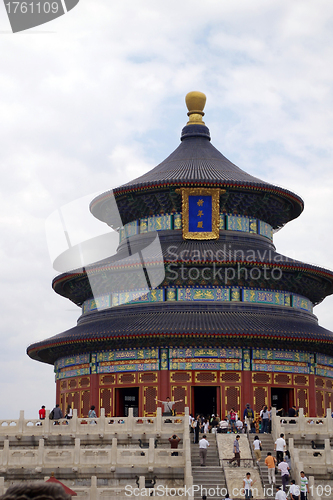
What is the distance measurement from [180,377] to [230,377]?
2.74 m

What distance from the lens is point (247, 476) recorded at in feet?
72.7

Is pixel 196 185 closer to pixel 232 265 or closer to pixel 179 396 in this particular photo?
pixel 232 265

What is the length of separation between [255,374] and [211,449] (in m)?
14.4

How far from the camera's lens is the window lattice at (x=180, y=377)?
4025 cm

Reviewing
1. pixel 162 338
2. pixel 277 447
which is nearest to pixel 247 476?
pixel 277 447

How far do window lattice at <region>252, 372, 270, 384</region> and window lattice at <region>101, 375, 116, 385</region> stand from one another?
7859 millimetres

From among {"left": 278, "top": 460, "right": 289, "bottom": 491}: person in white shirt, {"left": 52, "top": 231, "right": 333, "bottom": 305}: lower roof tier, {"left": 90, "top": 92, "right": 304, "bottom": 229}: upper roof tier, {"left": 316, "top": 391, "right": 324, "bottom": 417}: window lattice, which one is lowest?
{"left": 278, "top": 460, "right": 289, "bottom": 491}: person in white shirt

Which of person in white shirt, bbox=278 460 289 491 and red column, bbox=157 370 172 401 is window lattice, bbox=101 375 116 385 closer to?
red column, bbox=157 370 172 401

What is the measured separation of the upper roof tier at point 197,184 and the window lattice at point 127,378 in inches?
448

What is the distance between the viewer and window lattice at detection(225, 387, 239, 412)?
3999 centimetres

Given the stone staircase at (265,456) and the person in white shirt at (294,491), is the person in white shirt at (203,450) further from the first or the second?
the person in white shirt at (294,491)

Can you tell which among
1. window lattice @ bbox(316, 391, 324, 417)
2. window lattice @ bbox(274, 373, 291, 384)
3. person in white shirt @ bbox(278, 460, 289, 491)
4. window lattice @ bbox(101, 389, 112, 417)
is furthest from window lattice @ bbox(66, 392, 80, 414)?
person in white shirt @ bbox(278, 460, 289, 491)

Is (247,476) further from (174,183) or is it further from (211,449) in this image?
(174,183)

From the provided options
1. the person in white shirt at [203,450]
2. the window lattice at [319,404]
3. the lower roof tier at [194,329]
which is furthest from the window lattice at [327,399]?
the person in white shirt at [203,450]
